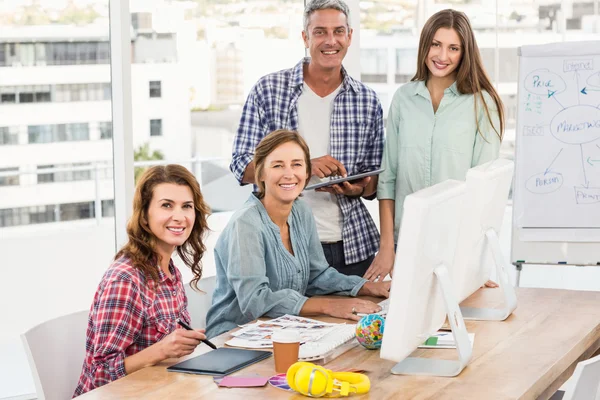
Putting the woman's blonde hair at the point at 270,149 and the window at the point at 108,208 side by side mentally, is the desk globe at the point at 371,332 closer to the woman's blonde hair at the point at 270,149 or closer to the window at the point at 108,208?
the woman's blonde hair at the point at 270,149

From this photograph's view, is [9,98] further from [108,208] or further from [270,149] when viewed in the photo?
[270,149]

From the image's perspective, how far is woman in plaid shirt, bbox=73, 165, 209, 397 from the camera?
82.4 inches

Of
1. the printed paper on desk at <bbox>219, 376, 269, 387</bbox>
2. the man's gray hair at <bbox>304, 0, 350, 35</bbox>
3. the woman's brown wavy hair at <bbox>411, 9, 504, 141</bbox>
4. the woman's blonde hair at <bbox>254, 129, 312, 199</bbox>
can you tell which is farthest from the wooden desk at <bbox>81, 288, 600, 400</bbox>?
the man's gray hair at <bbox>304, 0, 350, 35</bbox>

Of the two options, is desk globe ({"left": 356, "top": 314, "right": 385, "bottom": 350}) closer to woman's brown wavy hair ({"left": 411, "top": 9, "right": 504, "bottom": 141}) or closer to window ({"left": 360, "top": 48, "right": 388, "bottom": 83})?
woman's brown wavy hair ({"left": 411, "top": 9, "right": 504, "bottom": 141})

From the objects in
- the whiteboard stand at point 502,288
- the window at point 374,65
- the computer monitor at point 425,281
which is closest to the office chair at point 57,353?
the computer monitor at point 425,281

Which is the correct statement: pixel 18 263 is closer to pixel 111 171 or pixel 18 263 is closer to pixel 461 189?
pixel 111 171

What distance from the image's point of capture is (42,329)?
2.13 meters

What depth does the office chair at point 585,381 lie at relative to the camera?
1718 millimetres

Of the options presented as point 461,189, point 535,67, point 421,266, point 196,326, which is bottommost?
point 196,326

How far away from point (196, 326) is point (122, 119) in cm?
130

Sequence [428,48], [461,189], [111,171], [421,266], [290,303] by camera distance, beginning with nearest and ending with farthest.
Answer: [421,266] → [461,189] → [290,303] → [428,48] → [111,171]

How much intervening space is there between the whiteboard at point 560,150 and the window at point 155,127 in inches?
62.4

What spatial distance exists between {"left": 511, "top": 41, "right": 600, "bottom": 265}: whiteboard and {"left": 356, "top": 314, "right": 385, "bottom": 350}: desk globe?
1.68m

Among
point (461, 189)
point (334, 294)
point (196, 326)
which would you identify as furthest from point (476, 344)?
point (196, 326)
